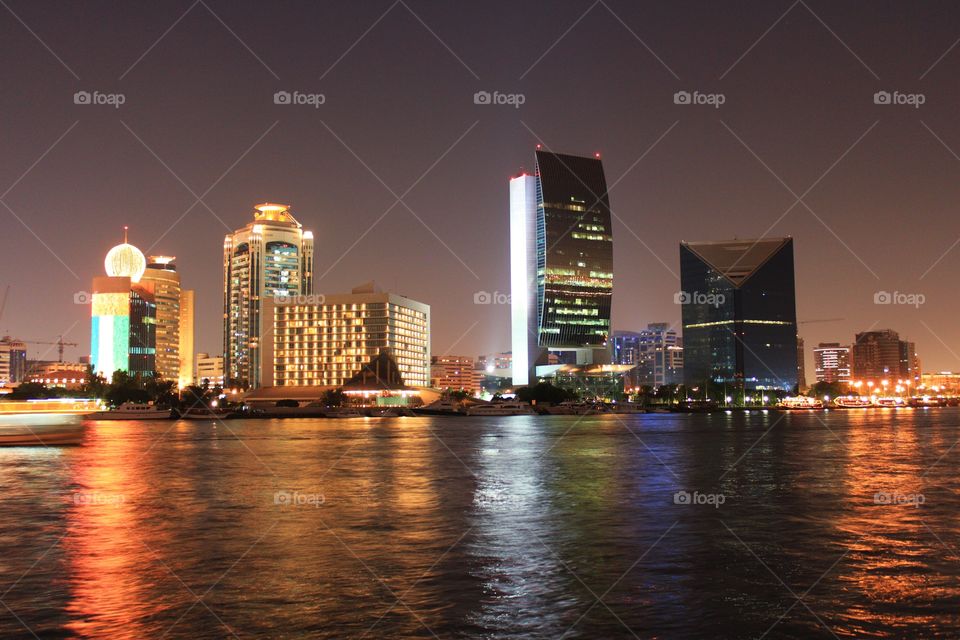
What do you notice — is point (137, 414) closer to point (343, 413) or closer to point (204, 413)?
point (204, 413)

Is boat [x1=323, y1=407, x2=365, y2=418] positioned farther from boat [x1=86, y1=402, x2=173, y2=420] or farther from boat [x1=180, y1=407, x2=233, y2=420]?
boat [x1=86, y1=402, x2=173, y2=420]

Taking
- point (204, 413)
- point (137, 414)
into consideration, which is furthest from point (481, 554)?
point (204, 413)

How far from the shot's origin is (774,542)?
23281mm

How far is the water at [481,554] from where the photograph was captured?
1539 centimetres

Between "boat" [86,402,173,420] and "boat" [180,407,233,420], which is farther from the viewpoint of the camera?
"boat" [180,407,233,420]

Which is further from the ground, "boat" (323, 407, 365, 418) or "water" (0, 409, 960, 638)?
"water" (0, 409, 960, 638)

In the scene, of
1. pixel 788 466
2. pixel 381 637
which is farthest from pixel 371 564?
pixel 788 466

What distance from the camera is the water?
606 inches

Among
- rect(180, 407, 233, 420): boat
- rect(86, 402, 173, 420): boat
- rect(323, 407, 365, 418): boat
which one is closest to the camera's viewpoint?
rect(86, 402, 173, 420): boat

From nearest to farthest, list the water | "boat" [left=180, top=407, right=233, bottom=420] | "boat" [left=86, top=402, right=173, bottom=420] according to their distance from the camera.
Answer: the water < "boat" [left=86, top=402, right=173, bottom=420] < "boat" [left=180, top=407, right=233, bottom=420]

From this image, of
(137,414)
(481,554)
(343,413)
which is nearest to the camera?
(481,554)

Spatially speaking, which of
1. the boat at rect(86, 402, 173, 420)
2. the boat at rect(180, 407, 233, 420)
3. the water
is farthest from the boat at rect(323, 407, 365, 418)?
the water

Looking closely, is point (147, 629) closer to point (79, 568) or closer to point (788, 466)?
point (79, 568)

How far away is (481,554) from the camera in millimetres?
21672
